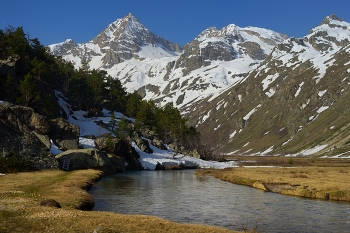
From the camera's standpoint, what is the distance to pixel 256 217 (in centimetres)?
3266

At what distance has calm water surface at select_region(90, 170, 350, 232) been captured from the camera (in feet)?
98.1

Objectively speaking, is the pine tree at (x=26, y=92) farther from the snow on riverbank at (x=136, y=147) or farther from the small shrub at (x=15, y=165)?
the small shrub at (x=15, y=165)

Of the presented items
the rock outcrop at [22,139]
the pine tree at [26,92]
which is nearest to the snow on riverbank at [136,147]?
the pine tree at [26,92]

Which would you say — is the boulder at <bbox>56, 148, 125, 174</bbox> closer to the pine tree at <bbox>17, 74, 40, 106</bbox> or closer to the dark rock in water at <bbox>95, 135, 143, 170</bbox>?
the dark rock in water at <bbox>95, 135, 143, 170</bbox>

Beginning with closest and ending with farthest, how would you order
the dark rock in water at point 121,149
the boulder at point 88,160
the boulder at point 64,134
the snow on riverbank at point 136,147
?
the boulder at point 88,160
the boulder at point 64,134
the dark rock in water at point 121,149
the snow on riverbank at point 136,147

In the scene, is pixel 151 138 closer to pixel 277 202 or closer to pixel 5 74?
pixel 5 74

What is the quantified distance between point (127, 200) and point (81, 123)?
327 ft

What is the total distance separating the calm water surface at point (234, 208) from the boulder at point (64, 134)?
48957 mm

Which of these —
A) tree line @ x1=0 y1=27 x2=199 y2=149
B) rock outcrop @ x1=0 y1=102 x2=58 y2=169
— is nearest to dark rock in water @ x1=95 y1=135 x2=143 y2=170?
tree line @ x1=0 y1=27 x2=199 y2=149

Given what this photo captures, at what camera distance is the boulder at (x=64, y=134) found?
95.9 metres

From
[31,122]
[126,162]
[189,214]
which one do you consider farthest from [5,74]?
[189,214]

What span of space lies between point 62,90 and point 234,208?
462ft

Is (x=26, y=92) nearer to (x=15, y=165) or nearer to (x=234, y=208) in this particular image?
(x=15, y=165)

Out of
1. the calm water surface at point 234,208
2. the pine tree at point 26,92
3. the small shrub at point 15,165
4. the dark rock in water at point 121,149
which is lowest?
the calm water surface at point 234,208
